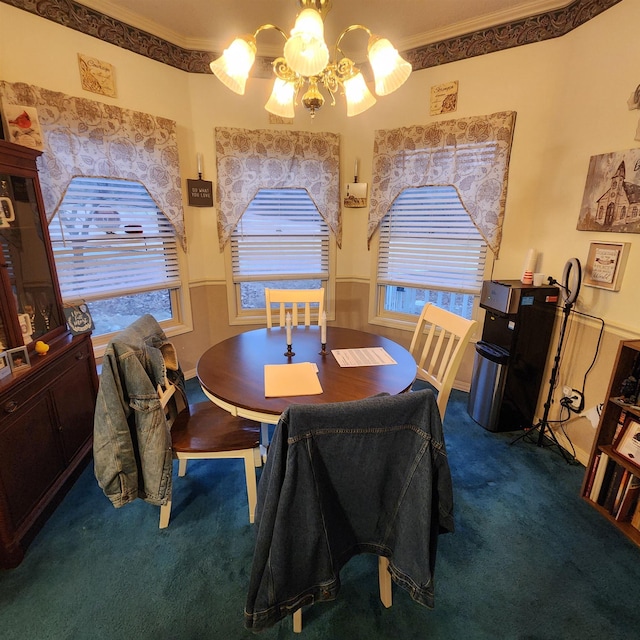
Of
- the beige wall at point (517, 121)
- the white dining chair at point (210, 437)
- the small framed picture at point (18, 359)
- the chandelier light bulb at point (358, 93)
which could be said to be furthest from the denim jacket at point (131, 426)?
the beige wall at point (517, 121)

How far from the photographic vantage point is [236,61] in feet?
4.35

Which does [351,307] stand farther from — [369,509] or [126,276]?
[369,509]

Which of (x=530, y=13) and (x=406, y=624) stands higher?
(x=530, y=13)

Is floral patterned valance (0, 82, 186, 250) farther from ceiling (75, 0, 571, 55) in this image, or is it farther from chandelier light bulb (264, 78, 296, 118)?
chandelier light bulb (264, 78, 296, 118)

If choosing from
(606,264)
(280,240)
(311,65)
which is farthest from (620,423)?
(280,240)

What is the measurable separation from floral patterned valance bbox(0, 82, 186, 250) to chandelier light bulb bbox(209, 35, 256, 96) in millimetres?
1331

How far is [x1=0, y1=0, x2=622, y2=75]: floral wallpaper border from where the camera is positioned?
6.51 feet

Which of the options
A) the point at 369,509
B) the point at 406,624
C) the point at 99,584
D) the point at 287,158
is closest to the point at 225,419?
the point at 99,584

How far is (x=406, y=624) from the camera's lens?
1253 millimetres

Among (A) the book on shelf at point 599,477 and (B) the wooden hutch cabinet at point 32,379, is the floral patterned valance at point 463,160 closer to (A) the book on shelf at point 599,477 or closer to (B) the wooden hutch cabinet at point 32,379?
(A) the book on shelf at point 599,477

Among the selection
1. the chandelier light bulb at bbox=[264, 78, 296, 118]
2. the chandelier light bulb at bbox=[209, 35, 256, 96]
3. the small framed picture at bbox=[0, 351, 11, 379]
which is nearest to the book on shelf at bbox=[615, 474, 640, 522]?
the chandelier light bulb at bbox=[264, 78, 296, 118]

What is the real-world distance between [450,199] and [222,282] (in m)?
2.09

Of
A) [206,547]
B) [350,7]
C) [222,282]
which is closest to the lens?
[206,547]

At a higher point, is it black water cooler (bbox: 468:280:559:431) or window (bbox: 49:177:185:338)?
window (bbox: 49:177:185:338)
